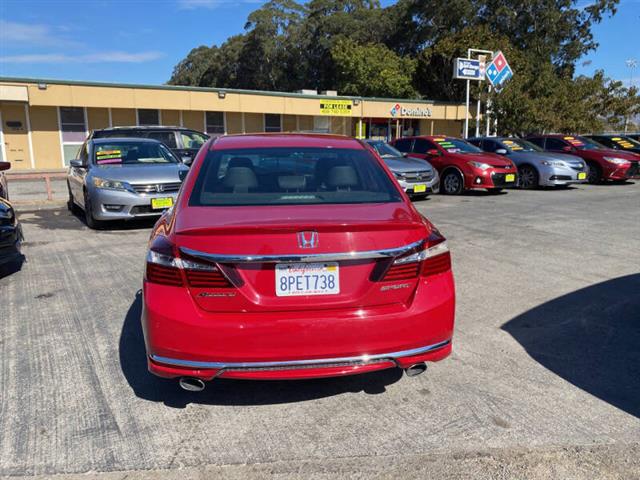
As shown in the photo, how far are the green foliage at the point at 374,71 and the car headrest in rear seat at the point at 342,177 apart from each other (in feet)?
122

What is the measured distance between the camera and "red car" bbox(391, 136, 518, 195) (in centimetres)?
1312

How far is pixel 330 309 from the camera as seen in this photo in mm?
2760

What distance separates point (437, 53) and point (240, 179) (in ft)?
126

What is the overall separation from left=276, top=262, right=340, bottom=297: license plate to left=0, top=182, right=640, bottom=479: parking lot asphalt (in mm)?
814

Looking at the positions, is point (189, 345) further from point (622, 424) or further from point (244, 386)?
point (622, 424)

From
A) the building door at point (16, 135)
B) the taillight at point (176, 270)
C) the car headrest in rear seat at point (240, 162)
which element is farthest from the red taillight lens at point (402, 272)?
the building door at point (16, 135)

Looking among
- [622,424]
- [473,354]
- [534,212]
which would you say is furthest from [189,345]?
[534,212]

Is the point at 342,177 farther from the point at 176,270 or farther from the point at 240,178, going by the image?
the point at 176,270

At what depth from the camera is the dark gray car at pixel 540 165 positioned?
47.3 feet

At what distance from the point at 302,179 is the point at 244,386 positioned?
4.76 ft

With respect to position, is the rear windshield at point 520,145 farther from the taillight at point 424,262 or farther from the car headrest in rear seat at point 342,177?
the taillight at point 424,262

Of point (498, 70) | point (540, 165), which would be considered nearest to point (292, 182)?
point (540, 165)

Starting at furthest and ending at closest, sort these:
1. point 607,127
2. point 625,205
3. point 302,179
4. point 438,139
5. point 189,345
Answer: point 607,127 < point 438,139 < point 625,205 < point 302,179 < point 189,345

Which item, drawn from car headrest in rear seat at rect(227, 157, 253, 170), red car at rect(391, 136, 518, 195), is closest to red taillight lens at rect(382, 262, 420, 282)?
car headrest in rear seat at rect(227, 157, 253, 170)
